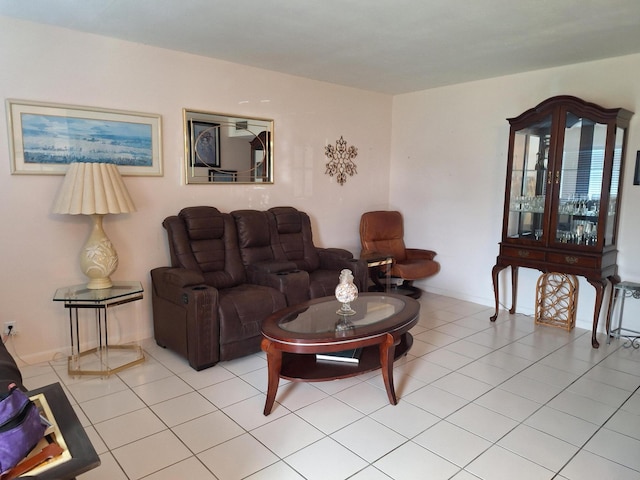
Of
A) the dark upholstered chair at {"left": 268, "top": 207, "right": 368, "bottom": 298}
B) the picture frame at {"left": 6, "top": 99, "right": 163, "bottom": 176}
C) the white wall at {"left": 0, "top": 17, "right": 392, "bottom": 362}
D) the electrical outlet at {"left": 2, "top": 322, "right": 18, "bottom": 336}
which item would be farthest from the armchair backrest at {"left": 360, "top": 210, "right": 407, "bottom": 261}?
the electrical outlet at {"left": 2, "top": 322, "right": 18, "bottom": 336}

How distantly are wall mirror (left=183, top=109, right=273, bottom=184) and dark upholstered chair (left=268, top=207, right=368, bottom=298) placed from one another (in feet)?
1.52

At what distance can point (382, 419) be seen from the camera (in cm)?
253

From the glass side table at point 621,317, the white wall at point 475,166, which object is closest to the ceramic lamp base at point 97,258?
the white wall at point 475,166

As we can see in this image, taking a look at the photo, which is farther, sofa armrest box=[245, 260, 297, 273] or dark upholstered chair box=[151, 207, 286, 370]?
sofa armrest box=[245, 260, 297, 273]

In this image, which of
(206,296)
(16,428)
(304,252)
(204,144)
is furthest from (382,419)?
(204,144)

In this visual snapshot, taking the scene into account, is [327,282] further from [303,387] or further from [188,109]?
[188,109]

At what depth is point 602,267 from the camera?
12.1ft

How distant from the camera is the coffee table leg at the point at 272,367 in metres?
2.49

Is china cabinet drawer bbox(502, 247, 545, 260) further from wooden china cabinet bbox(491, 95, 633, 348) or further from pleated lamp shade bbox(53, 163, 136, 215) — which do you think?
pleated lamp shade bbox(53, 163, 136, 215)

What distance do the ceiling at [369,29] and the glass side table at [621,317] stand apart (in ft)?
6.45

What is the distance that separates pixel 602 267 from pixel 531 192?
0.91 meters

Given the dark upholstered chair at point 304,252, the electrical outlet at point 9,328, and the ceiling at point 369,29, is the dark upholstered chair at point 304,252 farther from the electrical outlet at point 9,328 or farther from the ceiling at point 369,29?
the electrical outlet at point 9,328

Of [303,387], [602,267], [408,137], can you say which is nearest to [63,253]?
[303,387]

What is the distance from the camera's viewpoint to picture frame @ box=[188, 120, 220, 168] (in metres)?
3.91
